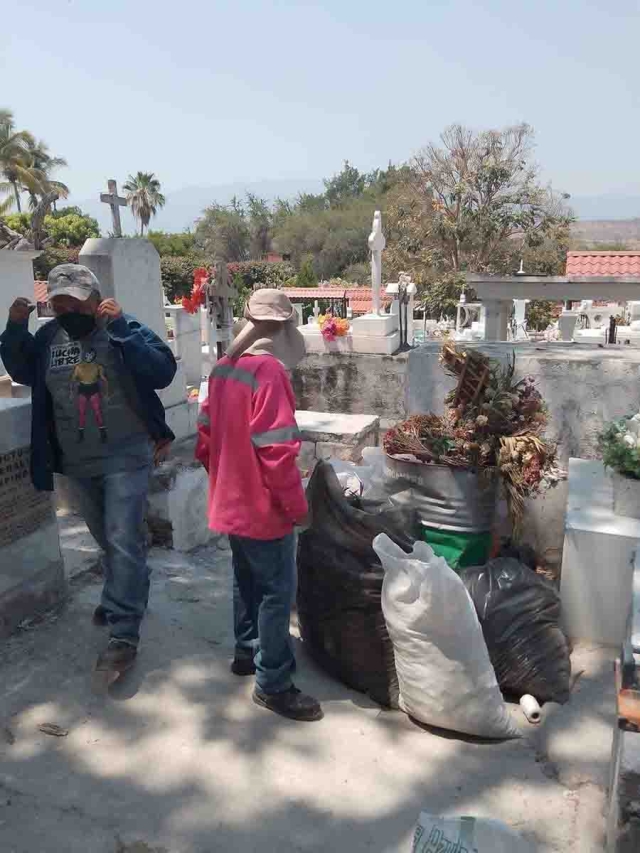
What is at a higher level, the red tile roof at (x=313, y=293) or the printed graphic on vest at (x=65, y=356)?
the printed graphic on vest at (x=65, y=356)

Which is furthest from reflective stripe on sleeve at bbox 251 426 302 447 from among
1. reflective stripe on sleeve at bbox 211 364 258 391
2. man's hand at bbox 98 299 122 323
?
man's hand at bbox 98 299 122 323

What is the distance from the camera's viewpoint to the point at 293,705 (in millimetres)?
2447

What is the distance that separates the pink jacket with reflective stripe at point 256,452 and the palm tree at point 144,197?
5430cm

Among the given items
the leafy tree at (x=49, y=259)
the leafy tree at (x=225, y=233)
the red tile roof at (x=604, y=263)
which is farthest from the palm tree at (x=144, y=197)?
the red tile roof at (x=604, y=263)

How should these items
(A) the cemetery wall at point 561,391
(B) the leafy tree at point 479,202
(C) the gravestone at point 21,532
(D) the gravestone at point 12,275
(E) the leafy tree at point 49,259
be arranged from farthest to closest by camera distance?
(E) the leafy tree at point 49,259
(B) the leafy tree at point 479,202
(D) the gravestone at point 12,275
(A) the cemetery wall at point 561,391
(C) the gravestone at point 21,532

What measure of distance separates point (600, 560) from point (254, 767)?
1620mm

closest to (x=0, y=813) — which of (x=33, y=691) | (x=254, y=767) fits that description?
(x=33, y=691)

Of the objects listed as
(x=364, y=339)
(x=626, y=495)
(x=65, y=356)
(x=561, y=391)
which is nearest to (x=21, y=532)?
(x=65, y=356)

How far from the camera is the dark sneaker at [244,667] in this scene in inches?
107

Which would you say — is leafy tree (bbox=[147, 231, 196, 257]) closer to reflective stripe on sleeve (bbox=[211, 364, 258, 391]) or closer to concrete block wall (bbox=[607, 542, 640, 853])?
reflective stripe on sleeve (bbox=[211, 364, 258, 391])

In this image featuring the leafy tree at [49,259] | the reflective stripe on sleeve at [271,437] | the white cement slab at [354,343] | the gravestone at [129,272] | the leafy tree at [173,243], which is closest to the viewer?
the reflective stripe on sleeve at [271,437]

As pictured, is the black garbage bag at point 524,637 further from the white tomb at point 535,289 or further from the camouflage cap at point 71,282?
the white tomb at point 535,289

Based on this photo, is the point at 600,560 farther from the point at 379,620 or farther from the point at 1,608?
the point at 1,608

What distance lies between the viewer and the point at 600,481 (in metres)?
3.33
